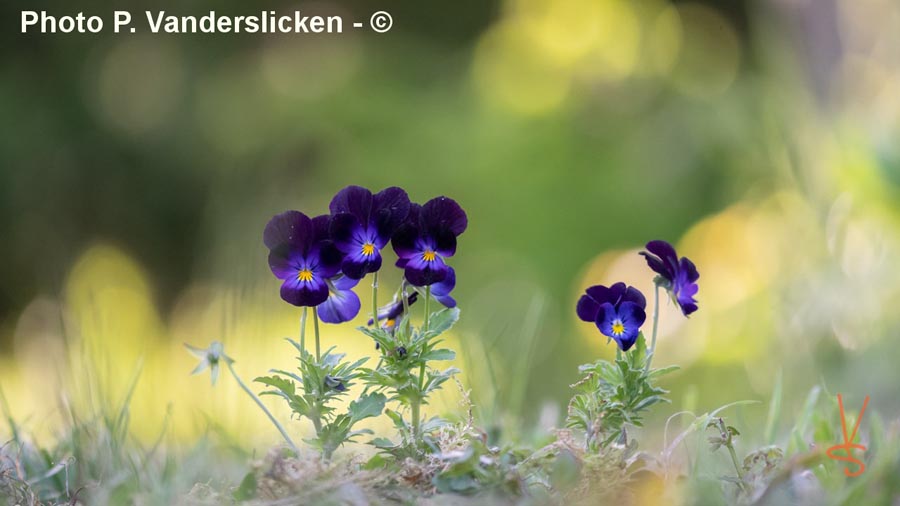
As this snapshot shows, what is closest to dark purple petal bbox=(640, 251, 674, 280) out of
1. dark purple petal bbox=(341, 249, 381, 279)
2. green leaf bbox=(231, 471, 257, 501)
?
dark purple petal bbox=(341, 249, 381, 279)

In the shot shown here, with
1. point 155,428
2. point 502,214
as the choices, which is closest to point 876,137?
point 502,214

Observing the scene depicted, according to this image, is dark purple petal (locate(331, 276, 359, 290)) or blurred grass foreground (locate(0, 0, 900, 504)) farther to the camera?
blurred grass foreground (locate(0, 0, 900, 504))

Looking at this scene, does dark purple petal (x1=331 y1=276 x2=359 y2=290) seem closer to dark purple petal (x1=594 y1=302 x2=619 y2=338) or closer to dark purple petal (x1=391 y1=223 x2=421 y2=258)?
dark purple petal (x1=391 y1=223 x2=421 y2=258)

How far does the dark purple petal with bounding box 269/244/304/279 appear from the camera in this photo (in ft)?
4.13

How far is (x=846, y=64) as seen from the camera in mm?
5141

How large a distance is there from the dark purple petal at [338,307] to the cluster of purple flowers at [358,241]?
2cm

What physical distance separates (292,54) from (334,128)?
817 millimetres

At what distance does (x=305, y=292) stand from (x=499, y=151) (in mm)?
5202

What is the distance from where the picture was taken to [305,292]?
1.25 metres

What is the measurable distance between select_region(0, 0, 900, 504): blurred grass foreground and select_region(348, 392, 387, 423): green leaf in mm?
1954

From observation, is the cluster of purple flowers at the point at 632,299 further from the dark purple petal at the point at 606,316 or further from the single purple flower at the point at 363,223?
the single purple flower at the point at 363,223

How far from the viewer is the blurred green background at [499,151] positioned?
4578mm

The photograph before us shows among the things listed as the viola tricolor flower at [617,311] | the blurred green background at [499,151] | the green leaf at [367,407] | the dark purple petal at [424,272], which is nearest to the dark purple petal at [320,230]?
the dark purple petal at [424,272]

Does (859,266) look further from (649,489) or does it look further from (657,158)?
(649,489)
